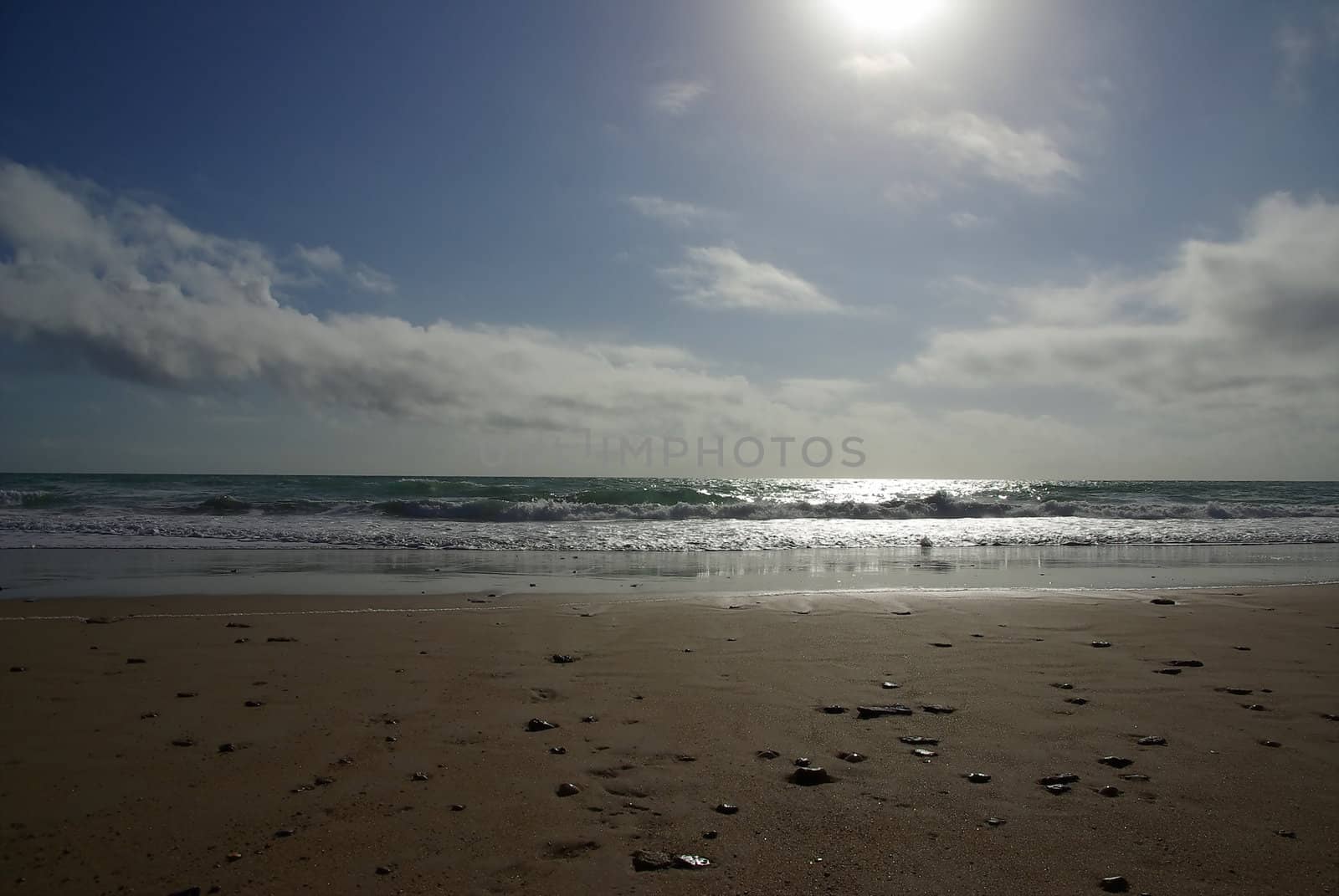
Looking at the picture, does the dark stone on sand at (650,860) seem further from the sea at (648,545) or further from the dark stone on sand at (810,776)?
the sea at (648,545)

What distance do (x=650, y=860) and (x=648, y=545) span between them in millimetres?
12813

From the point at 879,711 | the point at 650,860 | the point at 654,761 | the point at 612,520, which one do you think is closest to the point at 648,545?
the point at 612,520

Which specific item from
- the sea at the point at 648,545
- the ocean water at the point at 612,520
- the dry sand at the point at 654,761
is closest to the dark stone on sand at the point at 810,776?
the dry sand at the point at 654,761

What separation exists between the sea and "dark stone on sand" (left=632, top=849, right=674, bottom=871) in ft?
21.3

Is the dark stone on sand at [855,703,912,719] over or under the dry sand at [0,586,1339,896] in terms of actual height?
over

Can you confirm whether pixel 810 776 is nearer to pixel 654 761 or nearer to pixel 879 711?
pixel 654 761

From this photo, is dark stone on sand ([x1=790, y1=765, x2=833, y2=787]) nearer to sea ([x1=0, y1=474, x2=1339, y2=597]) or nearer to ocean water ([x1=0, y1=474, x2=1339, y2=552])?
sea ([x1=0, y1=474, x2=1339, y2=597])

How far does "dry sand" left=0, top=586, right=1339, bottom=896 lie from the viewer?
8.30ft

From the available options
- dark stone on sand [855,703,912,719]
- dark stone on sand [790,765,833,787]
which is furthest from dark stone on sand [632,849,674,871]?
dark stone on sand [855,703,912,719]

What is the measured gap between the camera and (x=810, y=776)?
323cm

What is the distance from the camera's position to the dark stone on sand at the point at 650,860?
2.52 metres

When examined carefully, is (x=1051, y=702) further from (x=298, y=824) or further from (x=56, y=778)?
(x=56, y=778)

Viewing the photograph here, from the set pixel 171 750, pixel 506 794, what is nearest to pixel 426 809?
pixel 506 794

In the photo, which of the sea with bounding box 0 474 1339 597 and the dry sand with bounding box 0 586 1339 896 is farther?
the sea with bounding box 0 474 1339 597
